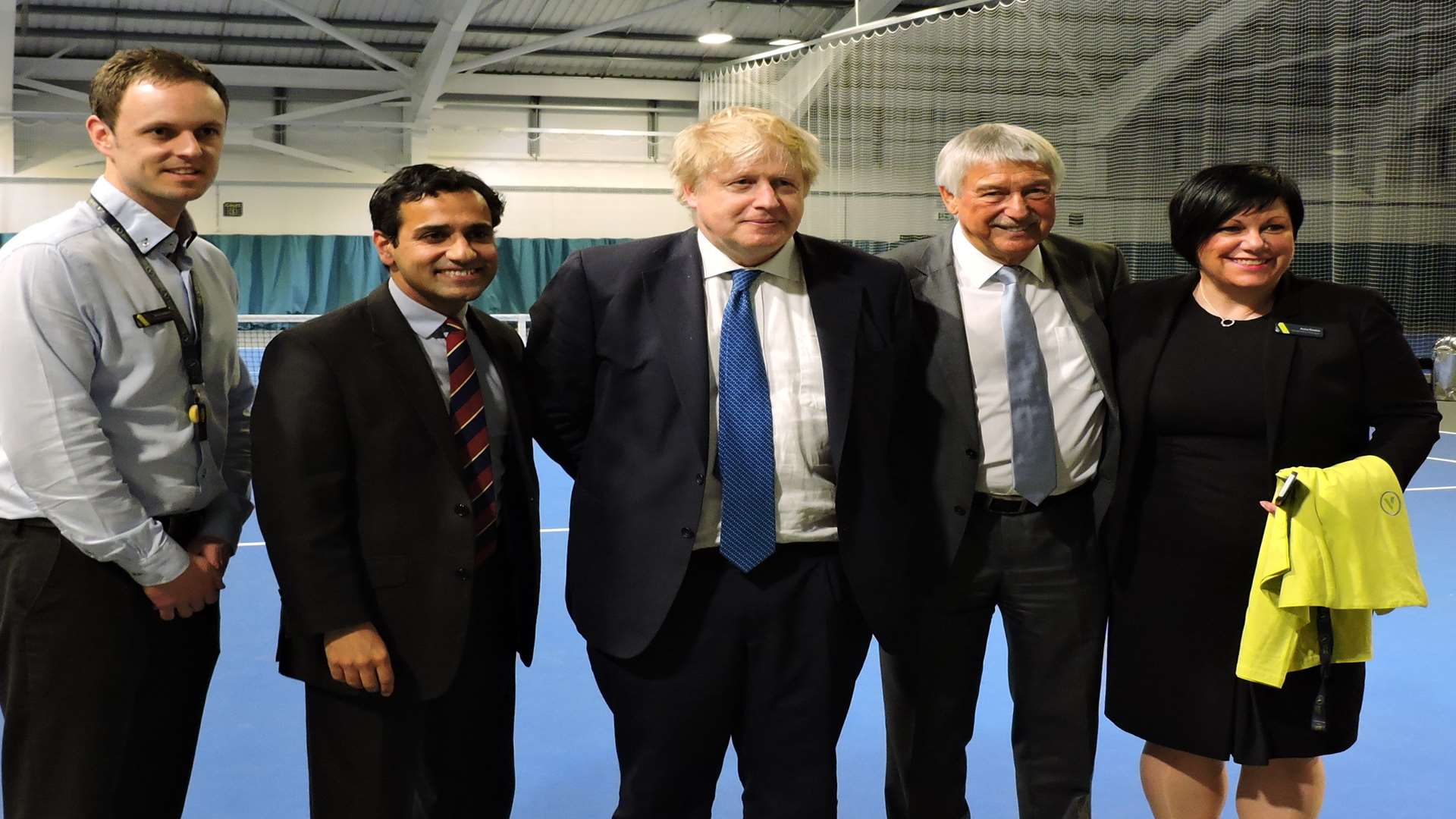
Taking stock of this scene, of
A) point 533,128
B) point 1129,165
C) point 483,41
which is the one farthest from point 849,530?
point 533,128

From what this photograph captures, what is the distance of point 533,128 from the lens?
18.7m

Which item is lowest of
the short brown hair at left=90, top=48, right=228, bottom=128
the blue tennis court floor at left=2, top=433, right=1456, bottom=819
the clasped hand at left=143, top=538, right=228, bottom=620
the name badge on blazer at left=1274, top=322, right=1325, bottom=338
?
the blue tennis court floor at left=2, top=433, right=1456, bottom=819

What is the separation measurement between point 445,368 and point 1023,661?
4.43ft

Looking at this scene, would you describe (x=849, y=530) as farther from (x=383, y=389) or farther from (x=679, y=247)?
(x=383, y=389)

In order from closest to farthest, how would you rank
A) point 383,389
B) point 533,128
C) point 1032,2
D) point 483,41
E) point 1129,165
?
point 383,389, point 1032,2, point 1129,165, point 483,41, point 533,128

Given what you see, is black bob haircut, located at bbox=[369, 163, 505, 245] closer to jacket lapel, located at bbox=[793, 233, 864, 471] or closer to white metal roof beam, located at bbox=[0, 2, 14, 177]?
jacket lapel, located at bbox=[793, 233, 864, 471]

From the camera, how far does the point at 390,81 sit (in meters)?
17.3

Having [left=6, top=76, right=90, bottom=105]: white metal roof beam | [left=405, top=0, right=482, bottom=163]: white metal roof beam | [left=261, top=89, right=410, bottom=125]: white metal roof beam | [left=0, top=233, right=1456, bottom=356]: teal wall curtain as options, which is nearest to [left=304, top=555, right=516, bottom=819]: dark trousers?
[left=405, top=0, right=482, bottom=163]: white metal roof beam

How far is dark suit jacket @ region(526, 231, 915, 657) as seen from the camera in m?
2.23

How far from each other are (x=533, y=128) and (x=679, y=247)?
17.0m

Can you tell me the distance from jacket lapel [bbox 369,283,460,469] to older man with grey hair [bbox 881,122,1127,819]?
38.6 inches

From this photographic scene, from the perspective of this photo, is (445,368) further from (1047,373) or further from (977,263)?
(1047,373)

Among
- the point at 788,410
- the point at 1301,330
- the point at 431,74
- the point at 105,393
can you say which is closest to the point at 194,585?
the point at 105,393

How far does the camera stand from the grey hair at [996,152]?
2.58 m
